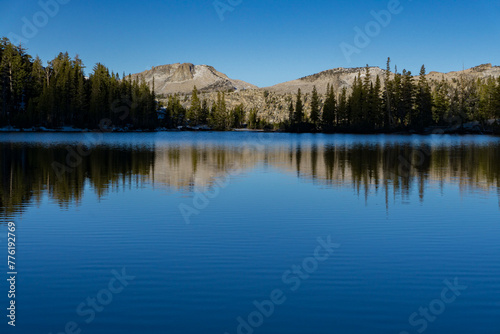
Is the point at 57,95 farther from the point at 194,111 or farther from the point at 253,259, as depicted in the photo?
the point at 253,259

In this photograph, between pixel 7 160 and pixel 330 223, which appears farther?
pixel 7 160

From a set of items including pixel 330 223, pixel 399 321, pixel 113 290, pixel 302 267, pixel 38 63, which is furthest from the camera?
pixel 38 63

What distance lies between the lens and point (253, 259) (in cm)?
1032

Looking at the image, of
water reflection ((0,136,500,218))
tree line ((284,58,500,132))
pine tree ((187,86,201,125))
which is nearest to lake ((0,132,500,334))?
water reflection ((0,136,500,218))

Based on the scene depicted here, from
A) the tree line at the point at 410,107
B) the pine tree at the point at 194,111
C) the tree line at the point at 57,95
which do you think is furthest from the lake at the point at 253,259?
the pine tree at the point at 194,111

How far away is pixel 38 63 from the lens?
399 ft

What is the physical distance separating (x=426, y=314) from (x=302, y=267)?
3011 mm

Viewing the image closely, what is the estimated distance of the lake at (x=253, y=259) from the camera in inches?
283

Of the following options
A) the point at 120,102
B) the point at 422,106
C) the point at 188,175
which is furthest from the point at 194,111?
the point at 188,175

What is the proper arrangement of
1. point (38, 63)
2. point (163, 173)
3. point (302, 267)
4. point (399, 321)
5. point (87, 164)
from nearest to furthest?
1. point (399, 321)
2. point (302, 267)
3. point (163, 173)
4. point (87, 164)
5. point (38, 63)

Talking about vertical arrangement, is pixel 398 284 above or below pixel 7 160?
below

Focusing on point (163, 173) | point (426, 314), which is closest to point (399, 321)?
point (426, 314)

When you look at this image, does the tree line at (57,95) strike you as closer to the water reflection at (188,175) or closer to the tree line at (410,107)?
the tree line at (410,107)

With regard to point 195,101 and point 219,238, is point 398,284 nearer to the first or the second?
point 219,238
